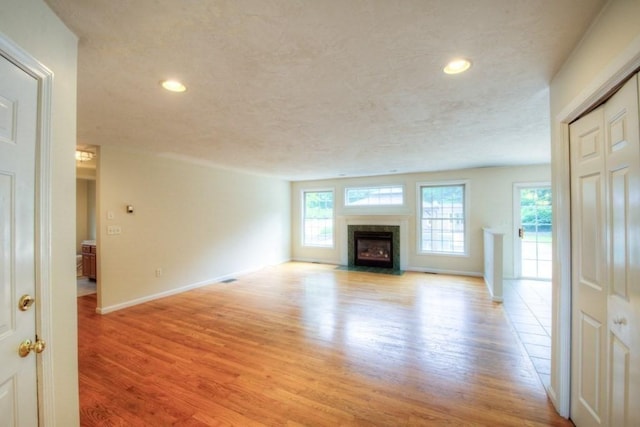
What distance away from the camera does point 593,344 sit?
1507 millimetres

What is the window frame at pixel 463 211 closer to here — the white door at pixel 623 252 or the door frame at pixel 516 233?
the door frame at pixel 516 233

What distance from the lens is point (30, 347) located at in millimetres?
1053

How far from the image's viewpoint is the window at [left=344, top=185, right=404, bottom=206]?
21.3ft

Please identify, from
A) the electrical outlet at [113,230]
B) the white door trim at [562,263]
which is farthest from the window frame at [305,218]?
the white door trim at [562,263]

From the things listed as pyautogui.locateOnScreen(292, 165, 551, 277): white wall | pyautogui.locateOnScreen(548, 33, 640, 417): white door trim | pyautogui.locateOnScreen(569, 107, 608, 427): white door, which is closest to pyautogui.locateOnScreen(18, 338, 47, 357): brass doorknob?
A: pyautogui.locateOnScreen(569, 107, 608, 427): white door

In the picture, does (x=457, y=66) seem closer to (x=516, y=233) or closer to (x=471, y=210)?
(x=471, y=210)

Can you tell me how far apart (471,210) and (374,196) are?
2.22m

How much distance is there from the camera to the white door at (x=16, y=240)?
96 cm

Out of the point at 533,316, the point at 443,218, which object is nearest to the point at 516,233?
the point at 443,218

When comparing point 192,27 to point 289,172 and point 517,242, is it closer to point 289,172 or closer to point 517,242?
point 289,172

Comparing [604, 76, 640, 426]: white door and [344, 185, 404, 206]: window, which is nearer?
[604, 76, 640, 426]: white door

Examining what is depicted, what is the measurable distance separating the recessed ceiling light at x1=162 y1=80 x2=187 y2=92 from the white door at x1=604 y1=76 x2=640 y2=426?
2.62 metres

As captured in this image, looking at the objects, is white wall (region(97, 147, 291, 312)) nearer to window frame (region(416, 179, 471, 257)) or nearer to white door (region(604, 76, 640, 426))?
window frame (region(416, 179, 471, 257))

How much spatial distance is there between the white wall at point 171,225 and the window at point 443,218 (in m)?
3.98
